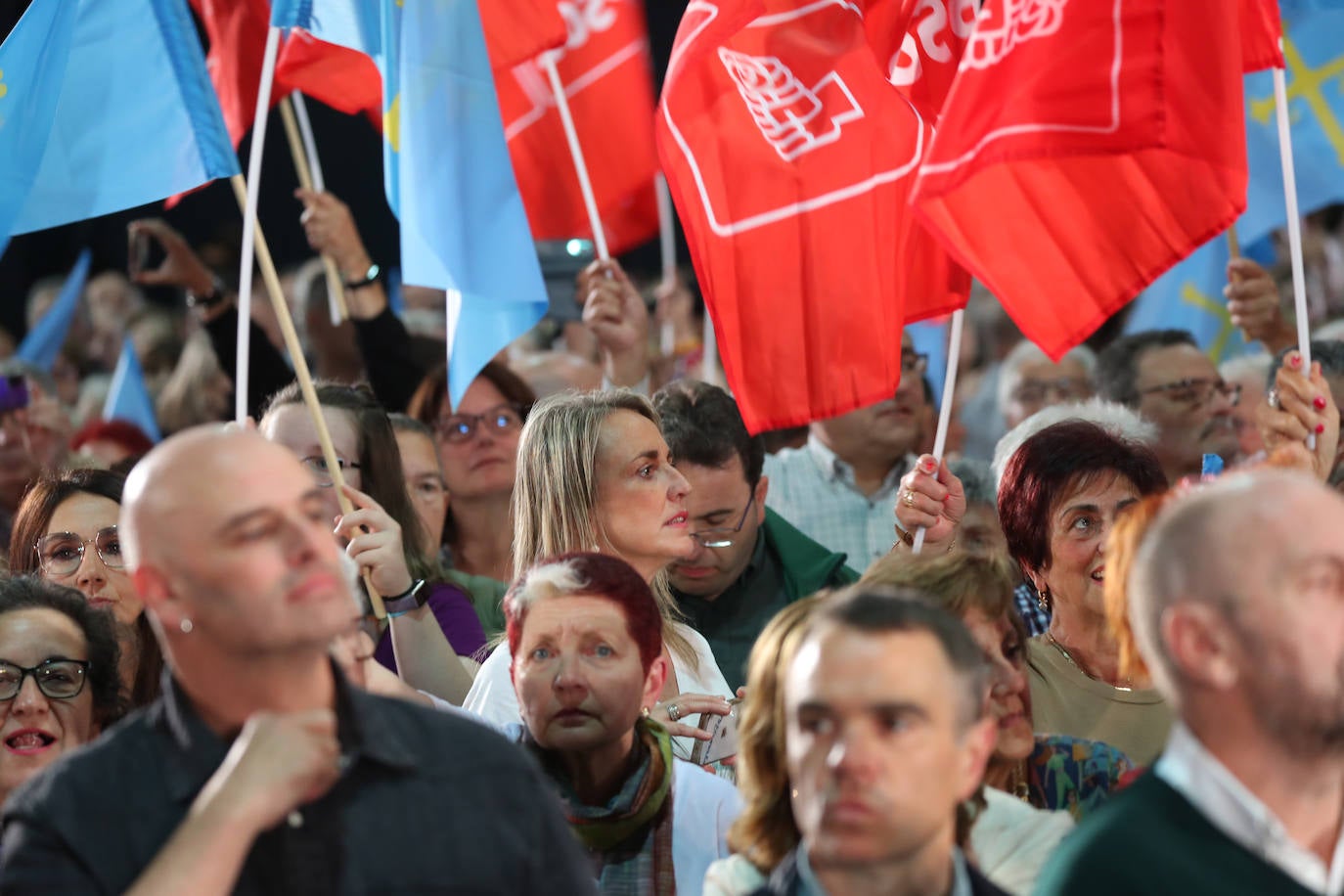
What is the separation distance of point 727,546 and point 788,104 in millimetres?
1214

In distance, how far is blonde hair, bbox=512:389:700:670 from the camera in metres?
4.48

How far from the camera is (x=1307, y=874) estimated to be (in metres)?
2.54

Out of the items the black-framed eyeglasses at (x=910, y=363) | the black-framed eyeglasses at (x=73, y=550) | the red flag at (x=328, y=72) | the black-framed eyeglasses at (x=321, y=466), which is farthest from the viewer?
the black-framed eyeglasses at (x=910, y=363)

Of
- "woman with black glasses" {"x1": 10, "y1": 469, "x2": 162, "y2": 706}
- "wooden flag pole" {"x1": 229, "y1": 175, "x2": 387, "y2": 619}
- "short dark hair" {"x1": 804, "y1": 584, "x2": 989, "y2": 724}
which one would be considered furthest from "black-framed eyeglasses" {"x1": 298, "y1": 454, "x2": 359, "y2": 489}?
"short dark hair" {"x1": 804, "y1": 584, "x2": 989, "y2": 724}

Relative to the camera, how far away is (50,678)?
Result: 155 inches

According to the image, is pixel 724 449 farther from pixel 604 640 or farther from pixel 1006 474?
pixel 604 640

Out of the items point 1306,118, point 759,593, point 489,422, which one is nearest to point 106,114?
point 489,422

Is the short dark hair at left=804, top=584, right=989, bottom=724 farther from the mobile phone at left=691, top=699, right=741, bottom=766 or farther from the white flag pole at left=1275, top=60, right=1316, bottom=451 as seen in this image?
the white flag pole at left=1275, top=60, right=1316, bottom=451

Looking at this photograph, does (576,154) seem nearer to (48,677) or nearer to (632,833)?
(48,677)

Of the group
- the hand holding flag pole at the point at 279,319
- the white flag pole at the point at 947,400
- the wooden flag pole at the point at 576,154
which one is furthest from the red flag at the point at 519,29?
the white flag pole at the point at 947,400

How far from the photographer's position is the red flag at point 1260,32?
430 centimetres

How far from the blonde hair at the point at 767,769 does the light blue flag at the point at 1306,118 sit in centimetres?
422

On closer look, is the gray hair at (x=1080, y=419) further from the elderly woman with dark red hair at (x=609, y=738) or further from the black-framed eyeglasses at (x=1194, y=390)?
the elderly woman with dark red hair at (x=609, y=738)

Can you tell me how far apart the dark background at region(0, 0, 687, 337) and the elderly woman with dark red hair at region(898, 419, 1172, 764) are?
9.08 metres
